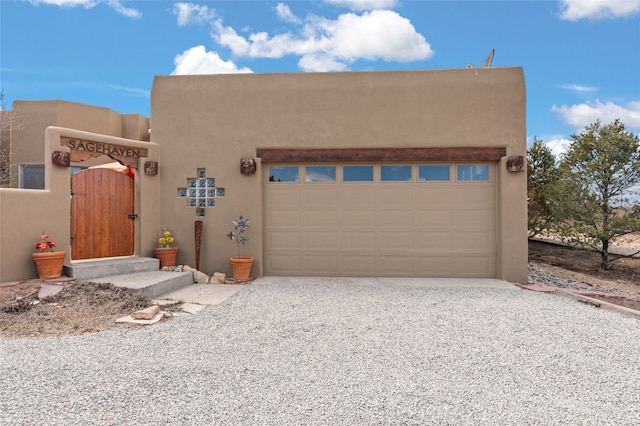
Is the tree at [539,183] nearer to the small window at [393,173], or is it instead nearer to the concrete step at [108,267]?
the small window at [393,173]

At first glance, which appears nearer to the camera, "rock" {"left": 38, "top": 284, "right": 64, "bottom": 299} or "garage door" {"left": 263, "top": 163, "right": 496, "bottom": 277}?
"rock" {"left": 38, "top": 284, "right": 64, "bottom": 299}

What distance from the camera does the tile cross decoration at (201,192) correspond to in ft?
24.7

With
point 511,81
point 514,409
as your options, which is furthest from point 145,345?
point 511,81

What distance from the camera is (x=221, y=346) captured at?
3.58 m

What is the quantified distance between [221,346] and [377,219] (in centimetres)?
453

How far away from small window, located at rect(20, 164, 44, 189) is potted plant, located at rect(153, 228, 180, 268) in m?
8.02

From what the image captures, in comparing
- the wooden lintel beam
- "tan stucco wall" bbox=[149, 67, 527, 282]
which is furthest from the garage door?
"tan stucco wall" bbox=[149, 67, 527, 282]

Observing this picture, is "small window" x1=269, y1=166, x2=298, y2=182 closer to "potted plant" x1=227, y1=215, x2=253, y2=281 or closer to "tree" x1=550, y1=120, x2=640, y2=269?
"potted plant" x1=227, y1=215, x2=253, y2=281

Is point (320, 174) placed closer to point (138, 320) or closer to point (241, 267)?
point (241, 267)

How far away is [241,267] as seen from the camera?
23.2ft

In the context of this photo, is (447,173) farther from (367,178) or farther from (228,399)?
(228,399)

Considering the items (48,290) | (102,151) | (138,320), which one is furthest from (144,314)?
(102,151)

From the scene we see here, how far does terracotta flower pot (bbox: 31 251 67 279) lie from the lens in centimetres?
594

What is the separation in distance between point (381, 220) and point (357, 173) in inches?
41.6
